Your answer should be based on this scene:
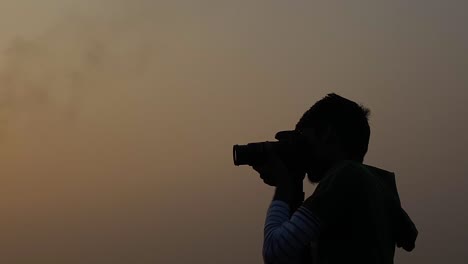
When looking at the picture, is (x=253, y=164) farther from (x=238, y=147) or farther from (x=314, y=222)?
(x=314, y=222)

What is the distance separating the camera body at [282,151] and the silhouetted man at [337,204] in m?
0.04

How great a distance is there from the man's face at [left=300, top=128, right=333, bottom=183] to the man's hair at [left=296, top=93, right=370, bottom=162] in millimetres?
39

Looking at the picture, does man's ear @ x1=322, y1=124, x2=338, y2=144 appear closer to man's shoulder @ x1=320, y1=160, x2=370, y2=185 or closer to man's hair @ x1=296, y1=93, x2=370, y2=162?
man's hair @ x1=296, y1=93, x2=370, y2=162

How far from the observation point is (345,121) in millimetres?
3545

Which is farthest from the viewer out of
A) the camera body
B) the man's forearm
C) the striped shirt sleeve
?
the camera body

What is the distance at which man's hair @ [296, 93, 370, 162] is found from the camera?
11.6ft

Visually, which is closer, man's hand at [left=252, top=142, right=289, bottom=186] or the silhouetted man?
the silhouetted man

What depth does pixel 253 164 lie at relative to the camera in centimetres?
393

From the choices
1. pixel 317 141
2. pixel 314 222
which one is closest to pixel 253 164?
pixel 317 141

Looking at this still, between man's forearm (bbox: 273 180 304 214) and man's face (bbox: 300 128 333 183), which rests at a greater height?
man's face (bbox: 300 128 333 183)

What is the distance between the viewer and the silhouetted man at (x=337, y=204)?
10.5 ft

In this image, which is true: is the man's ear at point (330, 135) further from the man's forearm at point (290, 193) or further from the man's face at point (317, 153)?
the man's forearm at point (290, 193)

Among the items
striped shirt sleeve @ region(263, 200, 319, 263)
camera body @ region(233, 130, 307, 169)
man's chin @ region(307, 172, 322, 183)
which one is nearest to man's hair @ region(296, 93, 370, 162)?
camera body @ region(233, 130, 307, 169)

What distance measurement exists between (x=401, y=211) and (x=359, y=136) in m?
0.50
